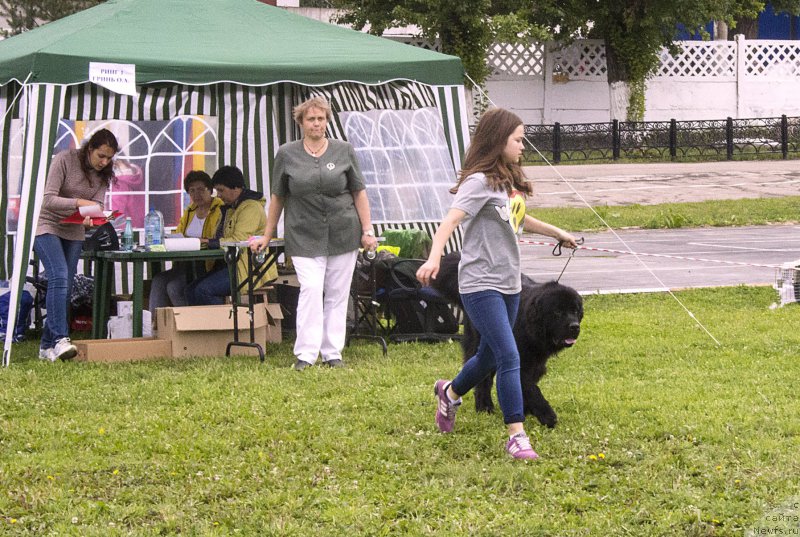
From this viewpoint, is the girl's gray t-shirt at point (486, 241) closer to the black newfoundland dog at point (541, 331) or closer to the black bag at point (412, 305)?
the black newfoundland dog at point (541, 331)

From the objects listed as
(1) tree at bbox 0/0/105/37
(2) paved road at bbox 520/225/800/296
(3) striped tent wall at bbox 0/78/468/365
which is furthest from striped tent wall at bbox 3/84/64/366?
(1) tree at bbox 0/0/105/37

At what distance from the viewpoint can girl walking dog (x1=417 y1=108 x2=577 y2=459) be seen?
611 cm

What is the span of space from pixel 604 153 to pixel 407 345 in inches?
748

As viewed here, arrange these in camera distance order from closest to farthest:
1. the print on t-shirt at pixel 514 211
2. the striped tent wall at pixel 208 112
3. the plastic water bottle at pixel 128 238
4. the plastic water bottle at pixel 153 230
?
the print on t-shirt at pixel 514 211
the striped tent wall at pixel 208 112
the plastic water bottle at pixel 128 238
the plastic water bottle at pixel 153 230

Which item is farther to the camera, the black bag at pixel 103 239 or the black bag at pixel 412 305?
the black bag at pixel 412 305

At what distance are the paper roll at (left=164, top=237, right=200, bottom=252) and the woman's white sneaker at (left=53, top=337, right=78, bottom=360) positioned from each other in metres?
1.01

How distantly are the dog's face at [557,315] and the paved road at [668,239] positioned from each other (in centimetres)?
358

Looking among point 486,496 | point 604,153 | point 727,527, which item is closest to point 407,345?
point 486,496

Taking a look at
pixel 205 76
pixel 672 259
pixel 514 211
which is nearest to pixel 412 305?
pixel 205 76

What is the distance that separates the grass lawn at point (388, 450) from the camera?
524 cm

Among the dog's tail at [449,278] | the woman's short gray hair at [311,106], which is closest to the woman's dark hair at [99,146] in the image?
the woman's short gray hair at [311,106]

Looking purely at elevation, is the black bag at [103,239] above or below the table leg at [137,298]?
above

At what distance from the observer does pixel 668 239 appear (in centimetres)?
1769

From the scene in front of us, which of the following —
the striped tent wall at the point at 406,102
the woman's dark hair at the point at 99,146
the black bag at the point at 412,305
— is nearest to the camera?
the woman's dark hair at the point at 99,146
